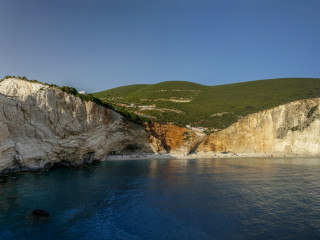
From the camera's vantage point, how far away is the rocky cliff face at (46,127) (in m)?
31.2

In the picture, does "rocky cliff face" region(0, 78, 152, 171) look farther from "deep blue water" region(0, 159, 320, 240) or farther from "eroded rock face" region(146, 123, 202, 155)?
"eroded rock face" region(146, 123, 202, 155)

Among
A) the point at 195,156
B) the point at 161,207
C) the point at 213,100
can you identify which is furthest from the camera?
the point at 213,100

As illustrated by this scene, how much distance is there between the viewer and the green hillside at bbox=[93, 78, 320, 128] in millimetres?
75812

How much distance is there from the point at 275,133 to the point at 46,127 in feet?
192

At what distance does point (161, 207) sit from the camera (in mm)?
19906

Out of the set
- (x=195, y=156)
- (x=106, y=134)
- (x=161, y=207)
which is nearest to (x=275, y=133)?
(x=195, y=156)

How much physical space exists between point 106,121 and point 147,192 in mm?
24818

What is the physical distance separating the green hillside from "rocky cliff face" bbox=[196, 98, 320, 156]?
5.36 m

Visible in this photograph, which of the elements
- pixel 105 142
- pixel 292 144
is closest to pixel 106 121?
pixel 105 142

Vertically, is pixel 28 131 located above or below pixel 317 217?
above

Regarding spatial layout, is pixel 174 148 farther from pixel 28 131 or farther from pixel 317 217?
pixel 317 217

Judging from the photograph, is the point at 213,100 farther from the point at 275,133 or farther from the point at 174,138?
the point at 174,138

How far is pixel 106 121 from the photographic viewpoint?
45969 mm

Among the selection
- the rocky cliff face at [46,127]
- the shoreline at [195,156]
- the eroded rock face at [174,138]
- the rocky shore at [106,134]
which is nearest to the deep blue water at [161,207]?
the rocky cliff face at [46,127]
